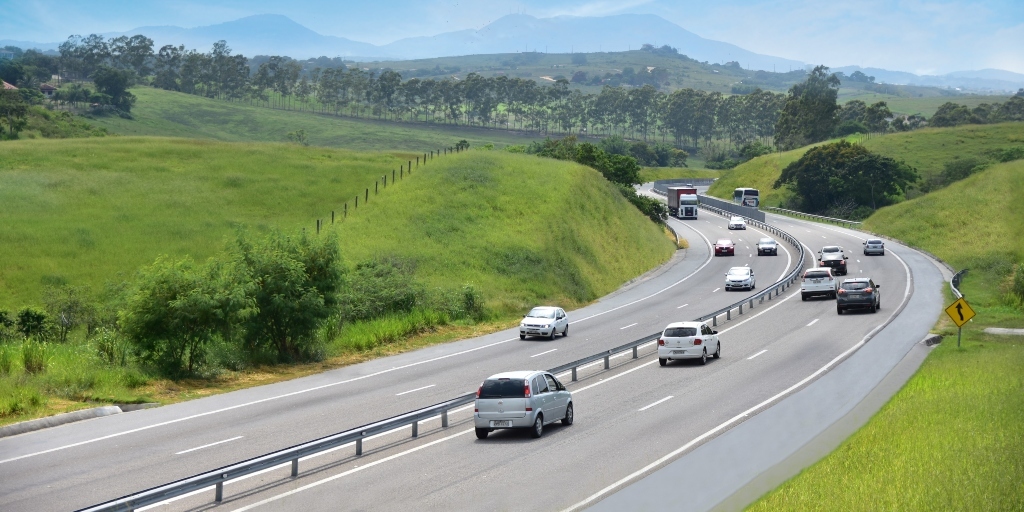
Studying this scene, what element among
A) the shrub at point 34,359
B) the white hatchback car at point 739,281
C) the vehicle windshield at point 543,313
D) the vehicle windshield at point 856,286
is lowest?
the white hatchback car at point 739,281

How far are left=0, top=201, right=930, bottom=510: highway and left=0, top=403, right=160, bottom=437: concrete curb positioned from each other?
0.43 meters

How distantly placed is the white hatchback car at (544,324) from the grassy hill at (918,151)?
10501cm

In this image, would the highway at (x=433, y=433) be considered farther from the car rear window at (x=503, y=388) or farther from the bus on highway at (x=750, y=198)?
the bus on highway at (x=750, y=198)

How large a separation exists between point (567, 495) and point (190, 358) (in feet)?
61.8

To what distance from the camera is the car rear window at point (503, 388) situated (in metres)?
23.7

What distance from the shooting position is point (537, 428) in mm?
23859

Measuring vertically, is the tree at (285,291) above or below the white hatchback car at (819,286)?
above

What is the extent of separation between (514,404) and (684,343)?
44.7 ft

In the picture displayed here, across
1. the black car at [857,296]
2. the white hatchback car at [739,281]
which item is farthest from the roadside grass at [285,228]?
the black car at [857,296]

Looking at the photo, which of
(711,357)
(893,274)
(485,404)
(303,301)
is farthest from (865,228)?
(485,404)

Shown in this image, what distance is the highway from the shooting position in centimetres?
1862

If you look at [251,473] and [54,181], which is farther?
[54,181]

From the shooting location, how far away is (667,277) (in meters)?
72.5

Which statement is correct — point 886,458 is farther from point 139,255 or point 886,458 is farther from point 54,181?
point 54,181
